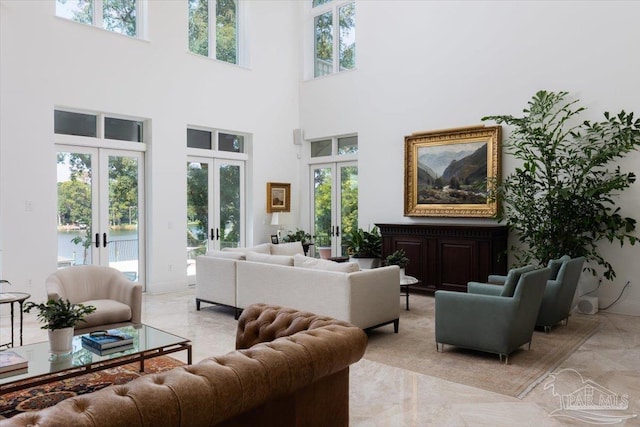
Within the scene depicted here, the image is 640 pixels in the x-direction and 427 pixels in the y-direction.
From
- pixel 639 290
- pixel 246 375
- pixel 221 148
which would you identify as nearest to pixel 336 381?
pixel 246 375

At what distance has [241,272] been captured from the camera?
20.7 feet

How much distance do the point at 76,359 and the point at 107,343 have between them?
0.26m

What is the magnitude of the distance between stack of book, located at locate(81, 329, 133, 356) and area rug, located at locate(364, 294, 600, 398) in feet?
7.34

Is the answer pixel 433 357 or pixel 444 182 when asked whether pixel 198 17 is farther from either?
pixel 433 357

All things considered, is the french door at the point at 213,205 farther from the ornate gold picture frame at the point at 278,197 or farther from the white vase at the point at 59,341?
the white vase at the point at 59,341

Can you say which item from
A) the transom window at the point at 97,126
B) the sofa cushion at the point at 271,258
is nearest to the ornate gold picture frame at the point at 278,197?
the transom window at the point at 97,126

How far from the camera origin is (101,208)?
7.68m

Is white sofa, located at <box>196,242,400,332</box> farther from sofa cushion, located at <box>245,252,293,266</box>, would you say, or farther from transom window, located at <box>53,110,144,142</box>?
transom window, located at <box>53,110,144,142</box>

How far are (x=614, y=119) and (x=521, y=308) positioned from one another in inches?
141

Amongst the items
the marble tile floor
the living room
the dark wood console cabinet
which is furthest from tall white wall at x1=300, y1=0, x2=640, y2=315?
the marble tile floor

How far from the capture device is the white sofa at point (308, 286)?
5.18 meters

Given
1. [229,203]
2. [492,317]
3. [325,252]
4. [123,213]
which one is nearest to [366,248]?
[325,252]

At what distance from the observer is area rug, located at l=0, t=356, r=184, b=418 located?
362cm

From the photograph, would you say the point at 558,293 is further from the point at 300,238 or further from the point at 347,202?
the point at 300,238
